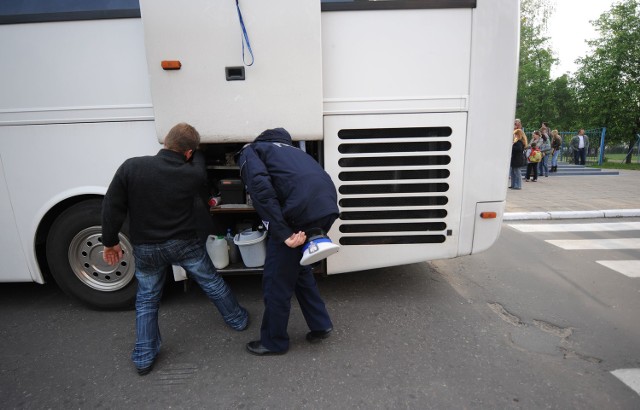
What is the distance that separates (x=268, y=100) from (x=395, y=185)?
1388mm

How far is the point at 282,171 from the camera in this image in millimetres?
2537

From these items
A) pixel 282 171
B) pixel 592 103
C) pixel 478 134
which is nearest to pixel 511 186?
pixel 478 134

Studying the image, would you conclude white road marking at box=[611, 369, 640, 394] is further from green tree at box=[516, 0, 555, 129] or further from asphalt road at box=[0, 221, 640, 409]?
green tree at box=[516, 0, 555, 129]

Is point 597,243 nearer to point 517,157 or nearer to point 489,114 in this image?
point 489,114

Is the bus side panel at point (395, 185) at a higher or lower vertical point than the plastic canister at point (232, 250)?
higher

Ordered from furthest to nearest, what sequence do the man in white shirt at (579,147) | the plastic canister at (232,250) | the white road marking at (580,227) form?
the man in white shirt at (579,147) < the white road marking at (580,227) < the plastic canister at (232,250)

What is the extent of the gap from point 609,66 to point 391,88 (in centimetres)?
2865

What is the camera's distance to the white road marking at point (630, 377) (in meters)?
2.49

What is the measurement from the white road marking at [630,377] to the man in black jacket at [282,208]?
2.35 m

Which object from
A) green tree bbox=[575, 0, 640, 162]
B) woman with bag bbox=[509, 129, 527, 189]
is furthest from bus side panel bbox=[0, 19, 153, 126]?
green tree bbox=[575, 0, 640, 162]

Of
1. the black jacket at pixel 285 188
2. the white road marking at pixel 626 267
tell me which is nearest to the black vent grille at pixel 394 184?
the black jacket at pixel 285 188

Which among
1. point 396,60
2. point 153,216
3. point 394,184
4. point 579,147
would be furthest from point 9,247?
point 579,147

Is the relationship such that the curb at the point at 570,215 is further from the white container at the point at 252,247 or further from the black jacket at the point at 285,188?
the black jacket at the point at 285,188

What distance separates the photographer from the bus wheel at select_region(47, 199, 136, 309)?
3352mm
